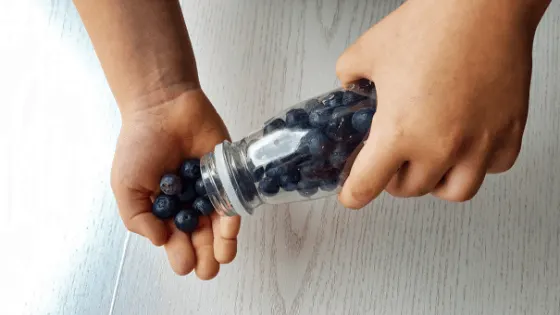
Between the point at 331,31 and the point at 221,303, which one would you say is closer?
the point at 221,303

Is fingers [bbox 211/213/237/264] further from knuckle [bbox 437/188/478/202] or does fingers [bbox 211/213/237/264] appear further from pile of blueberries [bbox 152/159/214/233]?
knuckle [bbox 437/188/478/202]

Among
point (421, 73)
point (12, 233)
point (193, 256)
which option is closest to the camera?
point (421, 73)

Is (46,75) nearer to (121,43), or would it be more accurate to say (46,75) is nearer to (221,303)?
(121,43)

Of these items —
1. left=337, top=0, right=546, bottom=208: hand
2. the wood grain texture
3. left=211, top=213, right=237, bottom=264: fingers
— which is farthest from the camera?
the wood grain texture

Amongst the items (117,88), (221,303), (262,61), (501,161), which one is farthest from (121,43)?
(501,161)

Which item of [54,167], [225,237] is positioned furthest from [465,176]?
[54,167]

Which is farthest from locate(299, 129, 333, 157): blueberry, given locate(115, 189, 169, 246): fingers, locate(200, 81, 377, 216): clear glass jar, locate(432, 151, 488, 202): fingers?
locate(115, 189, 169, 246): fingers
